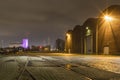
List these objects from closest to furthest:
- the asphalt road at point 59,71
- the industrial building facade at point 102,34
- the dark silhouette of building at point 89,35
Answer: the asphalt road at point 59,71, the industrial building facade at point 102,34, the dark silhouette of building at point 89,35

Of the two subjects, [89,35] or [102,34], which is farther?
[89,35]

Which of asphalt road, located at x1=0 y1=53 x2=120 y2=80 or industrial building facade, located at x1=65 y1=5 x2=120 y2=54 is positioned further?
industrial building facade, located at x1=65 y1=5 x2=120 y2=54

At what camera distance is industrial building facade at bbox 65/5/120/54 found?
191 feet

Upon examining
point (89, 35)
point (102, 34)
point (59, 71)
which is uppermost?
point (89, 35)

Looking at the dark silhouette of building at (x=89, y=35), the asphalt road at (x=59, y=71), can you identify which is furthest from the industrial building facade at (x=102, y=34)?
the asphalt road at (x=59, y=71)


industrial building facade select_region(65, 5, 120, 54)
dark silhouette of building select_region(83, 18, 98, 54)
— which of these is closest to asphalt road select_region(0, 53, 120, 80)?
industrial building facade select_region(65, 5, 120, 54)

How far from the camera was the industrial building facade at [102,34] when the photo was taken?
5829cm

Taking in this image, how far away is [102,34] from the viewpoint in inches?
2515

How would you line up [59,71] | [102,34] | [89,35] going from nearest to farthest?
[59,71], [102,34], [89,35]

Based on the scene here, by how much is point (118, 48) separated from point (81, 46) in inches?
1104

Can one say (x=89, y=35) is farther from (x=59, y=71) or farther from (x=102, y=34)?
(x=59, y=71)

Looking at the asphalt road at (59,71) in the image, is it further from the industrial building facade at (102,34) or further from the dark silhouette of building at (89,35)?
the dark silhouette of building at (89,35)

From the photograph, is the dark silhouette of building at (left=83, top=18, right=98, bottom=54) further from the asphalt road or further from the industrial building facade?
the asphalt road

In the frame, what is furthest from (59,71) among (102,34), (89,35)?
(89,35)
